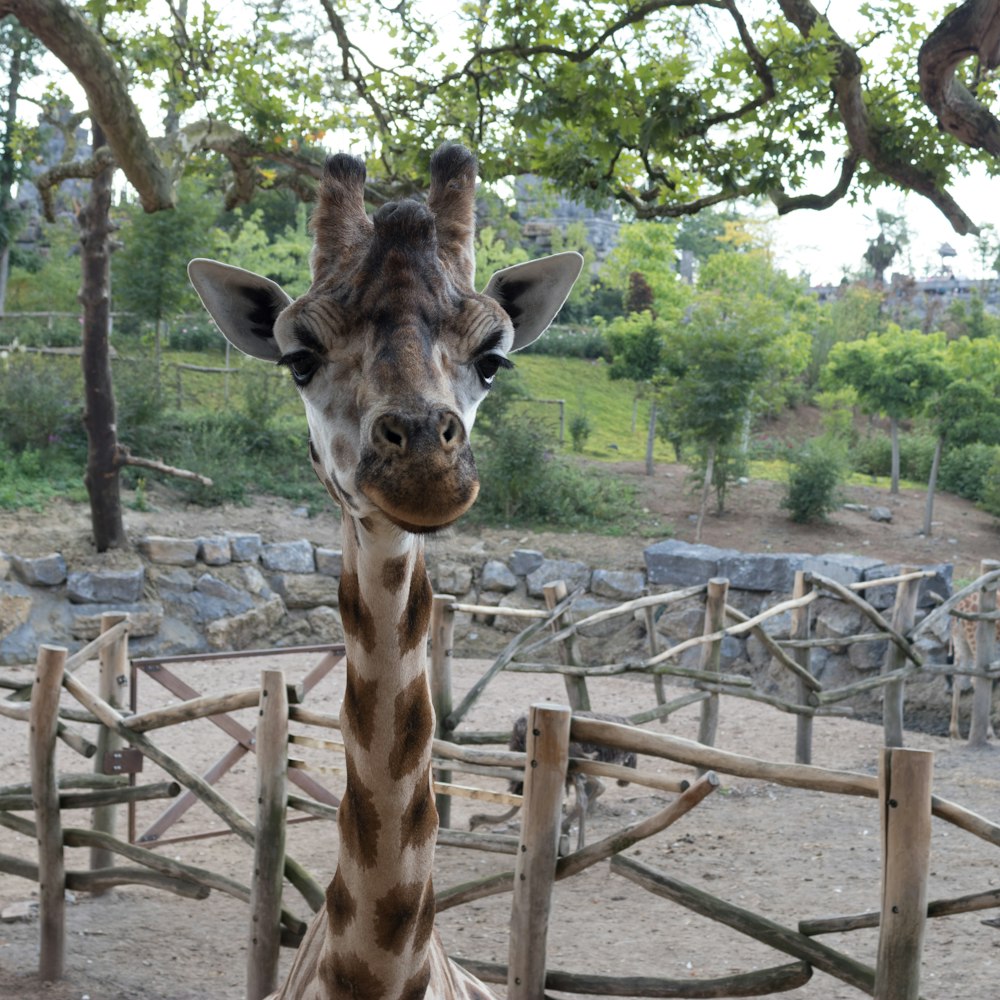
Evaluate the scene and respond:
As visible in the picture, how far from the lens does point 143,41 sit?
6.81m

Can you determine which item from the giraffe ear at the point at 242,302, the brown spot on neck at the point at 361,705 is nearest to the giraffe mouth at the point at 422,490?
the brown spot on neck at the point at 361,705

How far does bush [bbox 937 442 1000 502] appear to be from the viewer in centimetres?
1611

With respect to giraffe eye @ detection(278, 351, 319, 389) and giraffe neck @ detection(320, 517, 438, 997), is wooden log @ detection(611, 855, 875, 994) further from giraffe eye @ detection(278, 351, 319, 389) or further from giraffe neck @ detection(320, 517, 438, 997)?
giraffe eye @ detection(278, 351, 319, 389)

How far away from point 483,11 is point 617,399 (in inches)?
733

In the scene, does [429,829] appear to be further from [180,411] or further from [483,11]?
[180,411]

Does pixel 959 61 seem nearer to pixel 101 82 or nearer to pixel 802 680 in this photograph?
pixel 101 82

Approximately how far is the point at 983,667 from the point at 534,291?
7.31 meters

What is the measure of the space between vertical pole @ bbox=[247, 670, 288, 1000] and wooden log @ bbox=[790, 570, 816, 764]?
4522 mm

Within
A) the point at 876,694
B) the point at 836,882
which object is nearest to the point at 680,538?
the point at 876,694

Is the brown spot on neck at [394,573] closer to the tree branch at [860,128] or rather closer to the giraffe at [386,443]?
the giraffe at [386,443]

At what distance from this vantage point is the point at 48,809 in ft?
14.4

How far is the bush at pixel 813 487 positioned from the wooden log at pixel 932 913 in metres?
10.7

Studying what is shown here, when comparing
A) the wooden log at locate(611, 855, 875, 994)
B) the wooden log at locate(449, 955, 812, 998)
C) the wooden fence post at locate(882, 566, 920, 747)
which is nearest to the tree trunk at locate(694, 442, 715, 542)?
the wooden fence post at locate(882, 566, 920, 747)

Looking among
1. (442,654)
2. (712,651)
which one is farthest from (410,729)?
(712,651)
